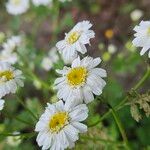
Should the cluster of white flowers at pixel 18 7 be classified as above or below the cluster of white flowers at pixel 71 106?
above

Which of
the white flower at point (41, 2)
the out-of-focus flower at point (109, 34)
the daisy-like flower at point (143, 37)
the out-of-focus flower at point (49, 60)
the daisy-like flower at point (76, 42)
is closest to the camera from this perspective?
the daisy-like flower at point (143, 37)

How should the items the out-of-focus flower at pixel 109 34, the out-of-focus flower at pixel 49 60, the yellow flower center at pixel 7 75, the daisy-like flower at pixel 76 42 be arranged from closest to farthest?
the daisy-like flower at pixel 76 42
the yellow flower center at pixel 7 75
the out-of-focus flower at pixel 49 60
the out-of-focus flower at pixel 109 34

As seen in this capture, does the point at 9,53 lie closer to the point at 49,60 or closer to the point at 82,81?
the point at 49,60

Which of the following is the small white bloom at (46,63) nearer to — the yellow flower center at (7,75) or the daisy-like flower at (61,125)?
the yellow flower center at (7,75)

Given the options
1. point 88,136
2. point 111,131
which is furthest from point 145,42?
point 111,131

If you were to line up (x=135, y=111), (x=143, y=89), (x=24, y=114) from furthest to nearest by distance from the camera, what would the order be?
(x=143, y=89) → (x=24, y=114) → (x=135, y=111)

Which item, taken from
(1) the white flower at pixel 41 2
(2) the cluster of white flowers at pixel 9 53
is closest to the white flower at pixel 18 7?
(1) the white flower at pixel 41 2

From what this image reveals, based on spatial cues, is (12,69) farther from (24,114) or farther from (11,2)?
(11,2)
